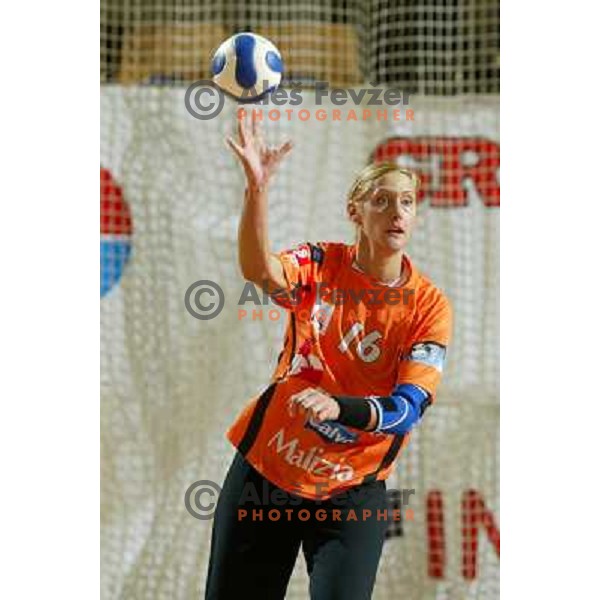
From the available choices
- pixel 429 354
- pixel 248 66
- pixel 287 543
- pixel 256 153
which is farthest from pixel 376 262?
pixel 287 543

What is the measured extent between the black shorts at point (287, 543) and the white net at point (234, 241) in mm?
114

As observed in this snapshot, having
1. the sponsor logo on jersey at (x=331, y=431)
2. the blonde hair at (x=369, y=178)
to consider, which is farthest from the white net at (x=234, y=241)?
the sponsor logo on jersey at (x=331, y=431)

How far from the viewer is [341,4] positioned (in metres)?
2.22

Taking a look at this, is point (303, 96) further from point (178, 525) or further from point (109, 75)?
point (178, 525)

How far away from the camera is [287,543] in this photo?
2.05 m

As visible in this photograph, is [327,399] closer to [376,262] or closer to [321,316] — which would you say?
[321,316]

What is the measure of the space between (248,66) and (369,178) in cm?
31

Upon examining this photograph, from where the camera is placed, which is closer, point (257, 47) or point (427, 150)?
point (257, 47)

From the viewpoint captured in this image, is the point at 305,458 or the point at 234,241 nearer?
the point at 305,458

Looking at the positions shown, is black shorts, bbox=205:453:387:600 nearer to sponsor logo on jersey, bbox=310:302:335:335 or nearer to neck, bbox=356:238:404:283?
sponsor logo on jersey, bbox=310:302:335:335

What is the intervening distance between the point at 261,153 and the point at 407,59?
381 mm

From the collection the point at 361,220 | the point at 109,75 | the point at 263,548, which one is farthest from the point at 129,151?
the point at 263,548

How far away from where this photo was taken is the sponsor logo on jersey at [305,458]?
6.66 feet

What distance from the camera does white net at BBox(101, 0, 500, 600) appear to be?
7.07 ft
